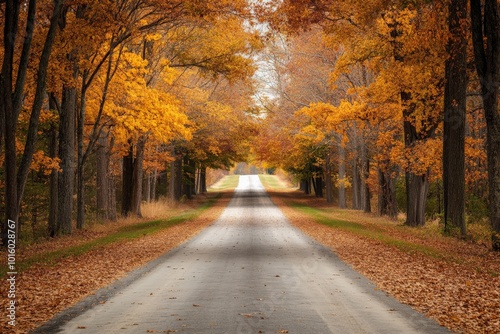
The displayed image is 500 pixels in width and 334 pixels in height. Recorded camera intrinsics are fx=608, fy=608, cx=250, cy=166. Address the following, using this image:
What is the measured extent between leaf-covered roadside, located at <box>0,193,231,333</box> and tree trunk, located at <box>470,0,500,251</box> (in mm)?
9261

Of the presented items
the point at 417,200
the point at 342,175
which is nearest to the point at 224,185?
the point at 342,175

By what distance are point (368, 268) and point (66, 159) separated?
1282cm

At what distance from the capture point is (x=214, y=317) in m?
8.30

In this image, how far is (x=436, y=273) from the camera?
41.8 feet

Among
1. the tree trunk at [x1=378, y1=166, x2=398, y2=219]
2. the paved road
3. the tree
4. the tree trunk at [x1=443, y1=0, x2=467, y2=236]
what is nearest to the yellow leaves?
the tree

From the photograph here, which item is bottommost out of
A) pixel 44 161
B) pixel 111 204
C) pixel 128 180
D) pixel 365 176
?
pixel 111 204

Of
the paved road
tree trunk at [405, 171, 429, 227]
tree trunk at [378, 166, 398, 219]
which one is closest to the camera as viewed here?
the paved road

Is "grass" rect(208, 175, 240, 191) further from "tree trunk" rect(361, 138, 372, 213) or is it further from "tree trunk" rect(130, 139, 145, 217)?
"tree trunk" rect(130, 139, 145, 217)

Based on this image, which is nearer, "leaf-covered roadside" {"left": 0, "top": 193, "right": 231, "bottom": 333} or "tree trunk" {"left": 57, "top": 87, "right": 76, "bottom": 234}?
"leaf-covered roadside" {"left": 0, "top": 193, "right": 231, "bottom": 333}

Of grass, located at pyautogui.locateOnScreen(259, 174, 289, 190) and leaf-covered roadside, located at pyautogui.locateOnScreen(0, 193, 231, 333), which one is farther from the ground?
grass, located at pyautogui.locateOnScreen(259, 174, 289, 190)

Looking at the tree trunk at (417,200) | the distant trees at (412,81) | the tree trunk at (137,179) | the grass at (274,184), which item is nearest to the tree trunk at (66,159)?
the distant trees at (412,81)

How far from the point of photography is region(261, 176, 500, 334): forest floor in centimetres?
895

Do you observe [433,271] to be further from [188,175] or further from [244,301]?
[188,175]

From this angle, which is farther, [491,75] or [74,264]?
A: [491,75]
